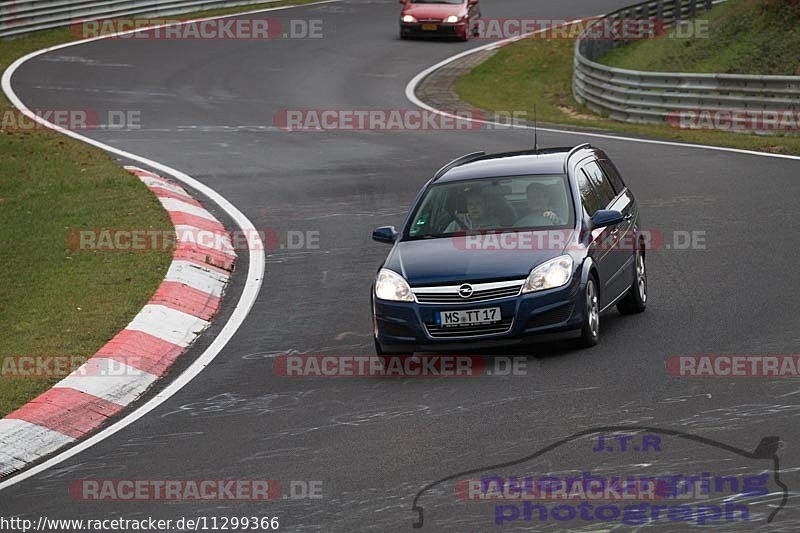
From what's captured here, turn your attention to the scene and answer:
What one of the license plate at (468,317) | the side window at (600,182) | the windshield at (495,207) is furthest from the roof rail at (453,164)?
the license plate at (468,317)

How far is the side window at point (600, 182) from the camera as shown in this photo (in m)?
12.3

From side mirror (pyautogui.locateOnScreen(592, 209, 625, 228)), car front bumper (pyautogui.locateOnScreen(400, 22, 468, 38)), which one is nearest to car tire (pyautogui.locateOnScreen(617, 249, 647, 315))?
side mirror (pyautogui.locateOnScreen(592, 209, 625, 228))

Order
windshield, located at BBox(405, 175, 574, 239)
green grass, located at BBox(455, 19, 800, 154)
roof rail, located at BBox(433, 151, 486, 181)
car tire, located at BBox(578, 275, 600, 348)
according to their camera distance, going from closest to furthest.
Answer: car tire, located at BBox(578, 275, 600, 348), windshield, located at BBox(405, 175, 574, 239), roof rail, located at BBox(433, 151, 486, 181), green grass, located at BBox(455, 19, 800, 154)

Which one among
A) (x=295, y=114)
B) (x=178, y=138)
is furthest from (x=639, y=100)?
(x=178, y=138)

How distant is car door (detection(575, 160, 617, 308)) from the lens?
11.2 meters

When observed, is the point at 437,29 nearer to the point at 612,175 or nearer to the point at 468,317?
the point at 612,175

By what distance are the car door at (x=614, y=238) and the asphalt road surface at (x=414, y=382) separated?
38 cm

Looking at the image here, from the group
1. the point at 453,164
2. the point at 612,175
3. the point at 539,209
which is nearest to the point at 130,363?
the point at 453,164

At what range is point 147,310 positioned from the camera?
41.9 feet

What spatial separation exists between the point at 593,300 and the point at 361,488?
372cm

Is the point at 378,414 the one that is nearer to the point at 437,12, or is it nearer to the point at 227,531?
the point at 227,531

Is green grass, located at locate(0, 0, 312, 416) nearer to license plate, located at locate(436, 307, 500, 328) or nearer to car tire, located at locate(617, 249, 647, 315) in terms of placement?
license plate, located at locate(436, 307, 500, 328)

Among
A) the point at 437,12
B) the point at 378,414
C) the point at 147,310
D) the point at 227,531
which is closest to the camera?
the point at 227,531

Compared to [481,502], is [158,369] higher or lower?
lower
